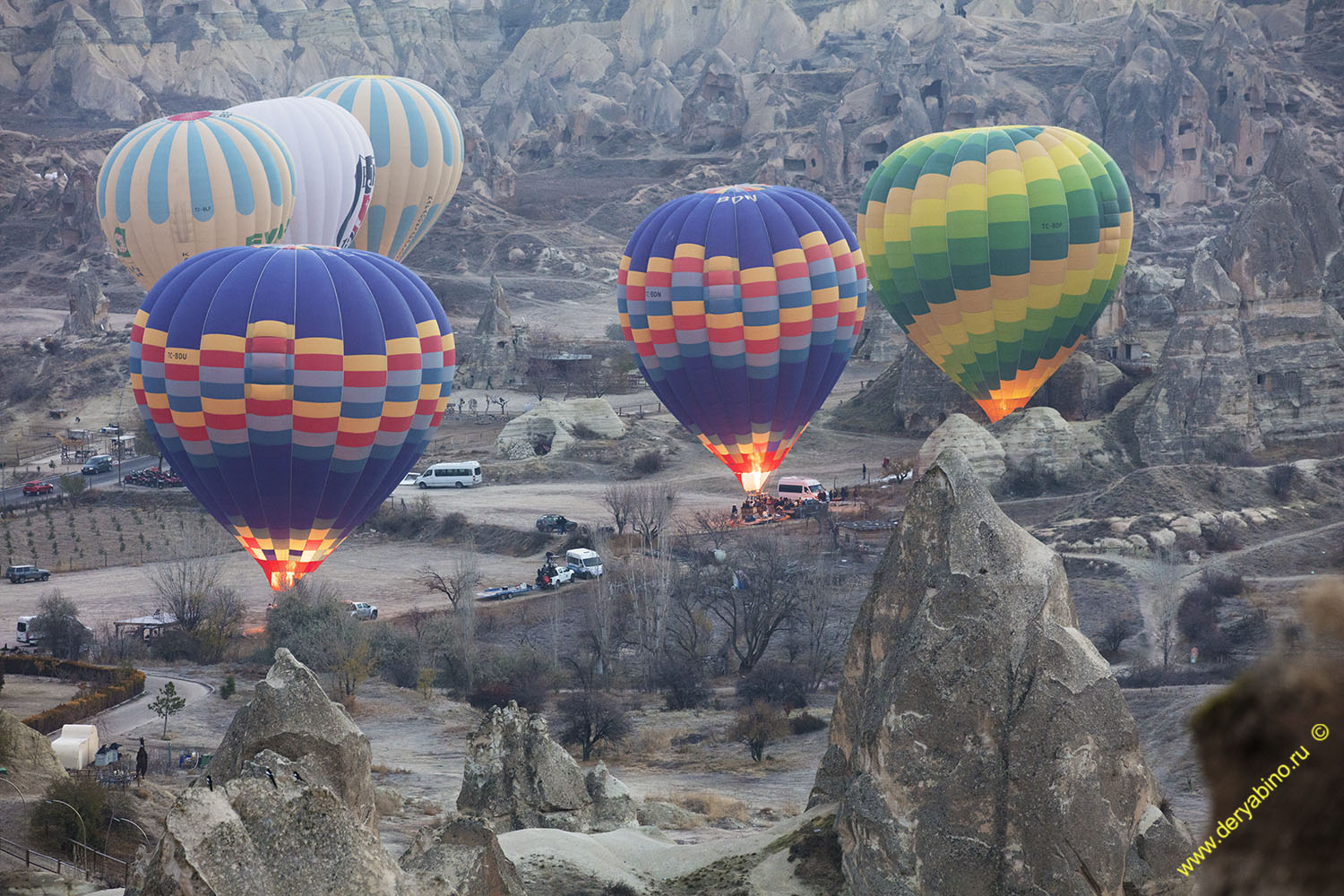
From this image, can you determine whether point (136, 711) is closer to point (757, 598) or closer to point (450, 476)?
point (757, 598)

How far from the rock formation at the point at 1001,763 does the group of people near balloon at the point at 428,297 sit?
1758cm

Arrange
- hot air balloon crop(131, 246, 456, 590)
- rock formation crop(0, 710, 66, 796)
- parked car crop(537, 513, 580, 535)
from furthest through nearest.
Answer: parked car crop(537, 513, 580, 535) < hot air balloon crop(131, 246, 456, 590) < rock formation crop(0, 710, 66, 796)

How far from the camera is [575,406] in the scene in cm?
4900

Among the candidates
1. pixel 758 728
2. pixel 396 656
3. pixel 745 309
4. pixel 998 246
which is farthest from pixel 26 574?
pixel 998 246

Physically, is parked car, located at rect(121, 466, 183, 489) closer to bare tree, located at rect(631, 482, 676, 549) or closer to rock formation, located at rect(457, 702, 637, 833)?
bare tree, located at rect(631, 482, 676, 549)

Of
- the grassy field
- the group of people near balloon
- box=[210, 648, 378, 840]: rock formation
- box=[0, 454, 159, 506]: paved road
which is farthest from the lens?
box=[0, 454, 159, 506]: paved road

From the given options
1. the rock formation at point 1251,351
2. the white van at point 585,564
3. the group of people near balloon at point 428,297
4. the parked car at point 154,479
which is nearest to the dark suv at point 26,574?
the group of people near balloon at point 428,297

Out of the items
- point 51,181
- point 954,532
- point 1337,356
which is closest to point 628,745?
point 954,532

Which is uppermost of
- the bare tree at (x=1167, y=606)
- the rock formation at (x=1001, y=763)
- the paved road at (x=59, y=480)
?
the rock formation at (x=1001, y=763)

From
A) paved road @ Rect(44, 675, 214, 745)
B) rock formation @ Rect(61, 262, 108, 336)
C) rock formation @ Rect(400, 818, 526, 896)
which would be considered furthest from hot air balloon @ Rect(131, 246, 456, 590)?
rock formation @ Rect(61, 262, 108, 336)

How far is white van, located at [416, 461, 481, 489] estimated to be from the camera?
4422cm

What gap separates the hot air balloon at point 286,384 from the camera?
25766 mm

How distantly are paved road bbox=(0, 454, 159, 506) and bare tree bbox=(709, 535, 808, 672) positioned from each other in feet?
68.9

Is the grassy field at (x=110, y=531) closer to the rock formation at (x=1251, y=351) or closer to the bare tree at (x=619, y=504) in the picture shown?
the bare tree at (x=619, y=504)
